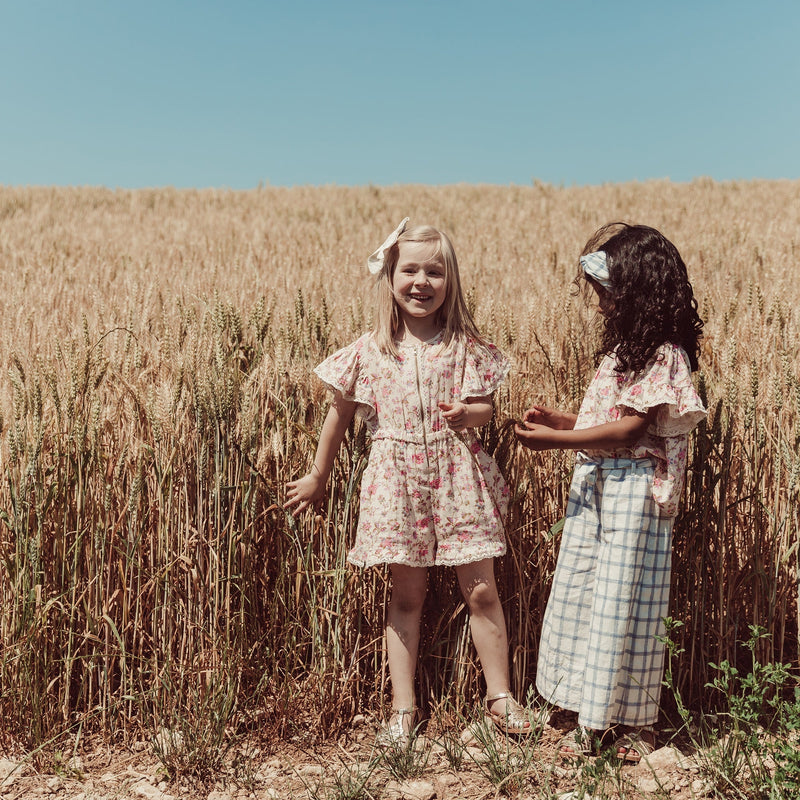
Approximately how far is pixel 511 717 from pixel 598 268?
3.84 feet

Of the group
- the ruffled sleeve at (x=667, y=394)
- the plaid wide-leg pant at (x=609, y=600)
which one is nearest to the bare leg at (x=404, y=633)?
the plaid wide-leg pant at (x=609, y=600)

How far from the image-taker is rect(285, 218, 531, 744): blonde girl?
6.42 ft

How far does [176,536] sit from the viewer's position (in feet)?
7.12

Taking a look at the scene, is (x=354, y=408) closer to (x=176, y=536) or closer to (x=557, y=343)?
(x=176, y=536)

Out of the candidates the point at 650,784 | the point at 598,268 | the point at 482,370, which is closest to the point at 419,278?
the point at 482,370

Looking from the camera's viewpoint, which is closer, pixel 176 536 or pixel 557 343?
pixel 176 536

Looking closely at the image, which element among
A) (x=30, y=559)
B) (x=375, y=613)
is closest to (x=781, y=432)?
(x=375, y=613)

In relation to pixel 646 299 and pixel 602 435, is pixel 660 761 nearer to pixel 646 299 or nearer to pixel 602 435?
pixel 602 435

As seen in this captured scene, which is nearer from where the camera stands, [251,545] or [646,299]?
[646,299]

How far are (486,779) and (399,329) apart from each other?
45.7 inches

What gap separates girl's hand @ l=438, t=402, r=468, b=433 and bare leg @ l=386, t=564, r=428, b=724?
41 cm

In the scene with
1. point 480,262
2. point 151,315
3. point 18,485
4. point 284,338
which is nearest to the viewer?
point 18,485

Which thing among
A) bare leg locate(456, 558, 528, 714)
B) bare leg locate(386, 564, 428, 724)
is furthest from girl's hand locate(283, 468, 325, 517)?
bare leg locate(456, 558, 528, 714)

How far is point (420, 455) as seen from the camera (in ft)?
6.46
